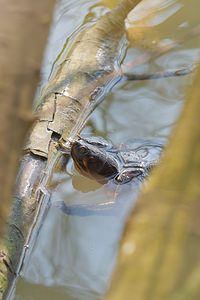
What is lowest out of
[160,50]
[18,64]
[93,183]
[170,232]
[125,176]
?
[93,183]

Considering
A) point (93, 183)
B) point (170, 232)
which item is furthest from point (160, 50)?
point (170, 232)

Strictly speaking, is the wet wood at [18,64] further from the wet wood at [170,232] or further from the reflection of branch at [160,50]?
the reflection of branch at [160,50]

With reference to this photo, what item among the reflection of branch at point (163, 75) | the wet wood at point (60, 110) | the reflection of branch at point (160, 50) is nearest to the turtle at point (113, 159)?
the wet wood at point (60, 110)

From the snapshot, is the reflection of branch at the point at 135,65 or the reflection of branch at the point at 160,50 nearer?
the reflection of branch at the point at 135,65

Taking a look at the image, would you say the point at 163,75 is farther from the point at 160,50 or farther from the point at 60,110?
the point at 60,110

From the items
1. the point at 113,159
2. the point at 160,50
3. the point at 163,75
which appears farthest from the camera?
the point at 160,50
